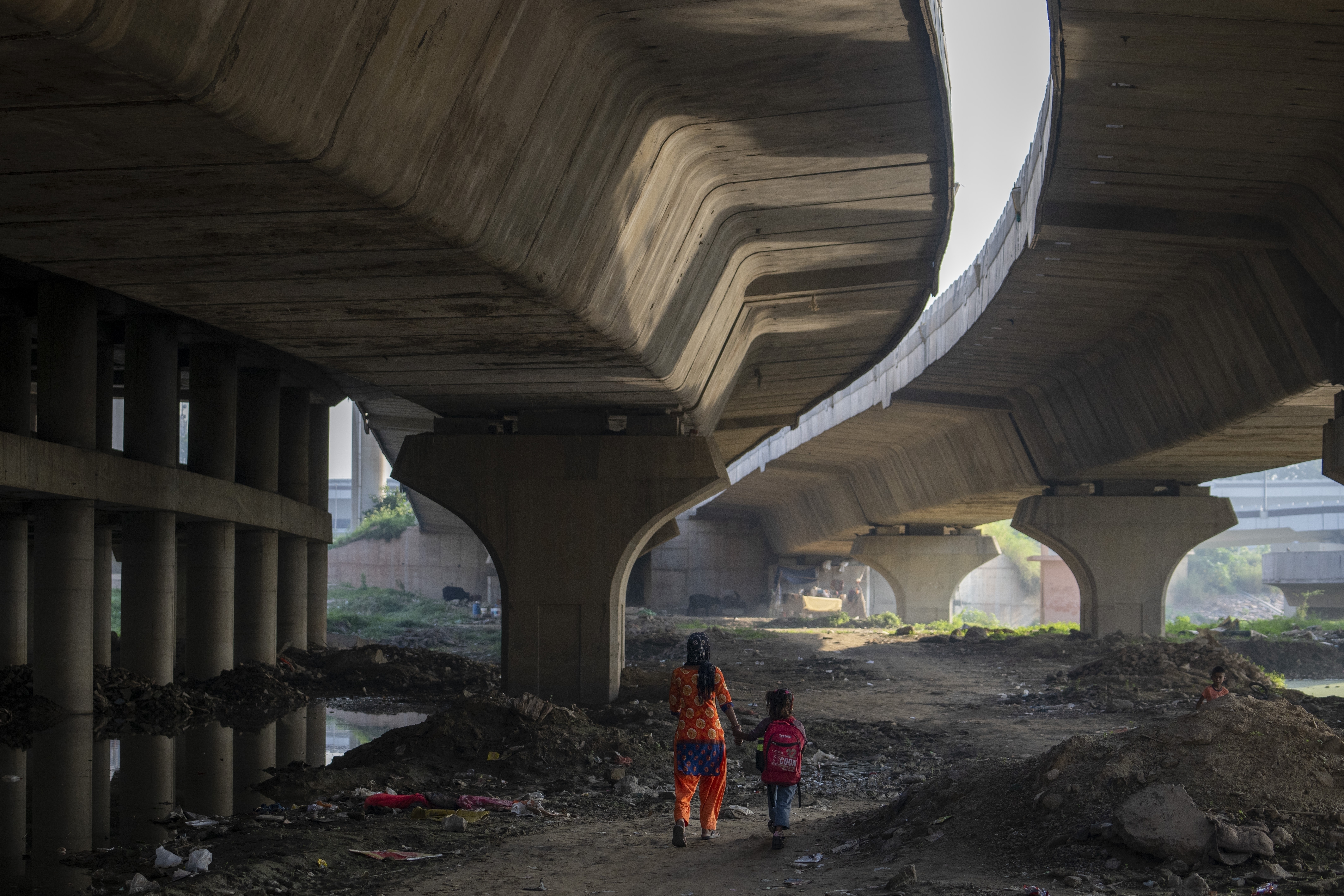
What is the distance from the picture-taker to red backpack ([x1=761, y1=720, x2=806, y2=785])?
8484 millimetres

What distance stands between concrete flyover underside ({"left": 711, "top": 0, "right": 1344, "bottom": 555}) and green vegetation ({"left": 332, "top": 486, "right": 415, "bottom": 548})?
104 feet

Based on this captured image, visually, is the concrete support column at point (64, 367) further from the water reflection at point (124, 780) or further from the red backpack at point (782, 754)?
the red backpack at point (782, 754)

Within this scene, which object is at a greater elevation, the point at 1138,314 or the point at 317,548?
the point at 1138,314

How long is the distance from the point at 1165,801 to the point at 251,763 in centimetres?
963

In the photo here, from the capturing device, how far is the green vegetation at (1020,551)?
391 ft

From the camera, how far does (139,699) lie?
1788 cm

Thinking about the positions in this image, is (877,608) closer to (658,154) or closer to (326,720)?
(326,720)

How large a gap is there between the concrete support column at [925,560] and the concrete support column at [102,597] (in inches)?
1108

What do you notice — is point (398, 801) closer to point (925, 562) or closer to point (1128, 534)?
point (1128, 534)

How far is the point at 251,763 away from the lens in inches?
529

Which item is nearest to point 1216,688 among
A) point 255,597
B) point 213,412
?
point 213,412

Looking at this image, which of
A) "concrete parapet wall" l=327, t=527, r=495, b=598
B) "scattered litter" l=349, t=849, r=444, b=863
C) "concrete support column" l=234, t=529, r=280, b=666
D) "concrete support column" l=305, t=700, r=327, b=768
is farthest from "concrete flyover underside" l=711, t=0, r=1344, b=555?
"concrete parapet wall" l=327, t=527, r=495, b=598

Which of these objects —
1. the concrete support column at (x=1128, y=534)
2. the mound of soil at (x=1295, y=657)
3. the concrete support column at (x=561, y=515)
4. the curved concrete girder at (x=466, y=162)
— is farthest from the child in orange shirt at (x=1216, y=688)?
the mound of soil at (x=1295, y=657)

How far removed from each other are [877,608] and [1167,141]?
85.9 metres
